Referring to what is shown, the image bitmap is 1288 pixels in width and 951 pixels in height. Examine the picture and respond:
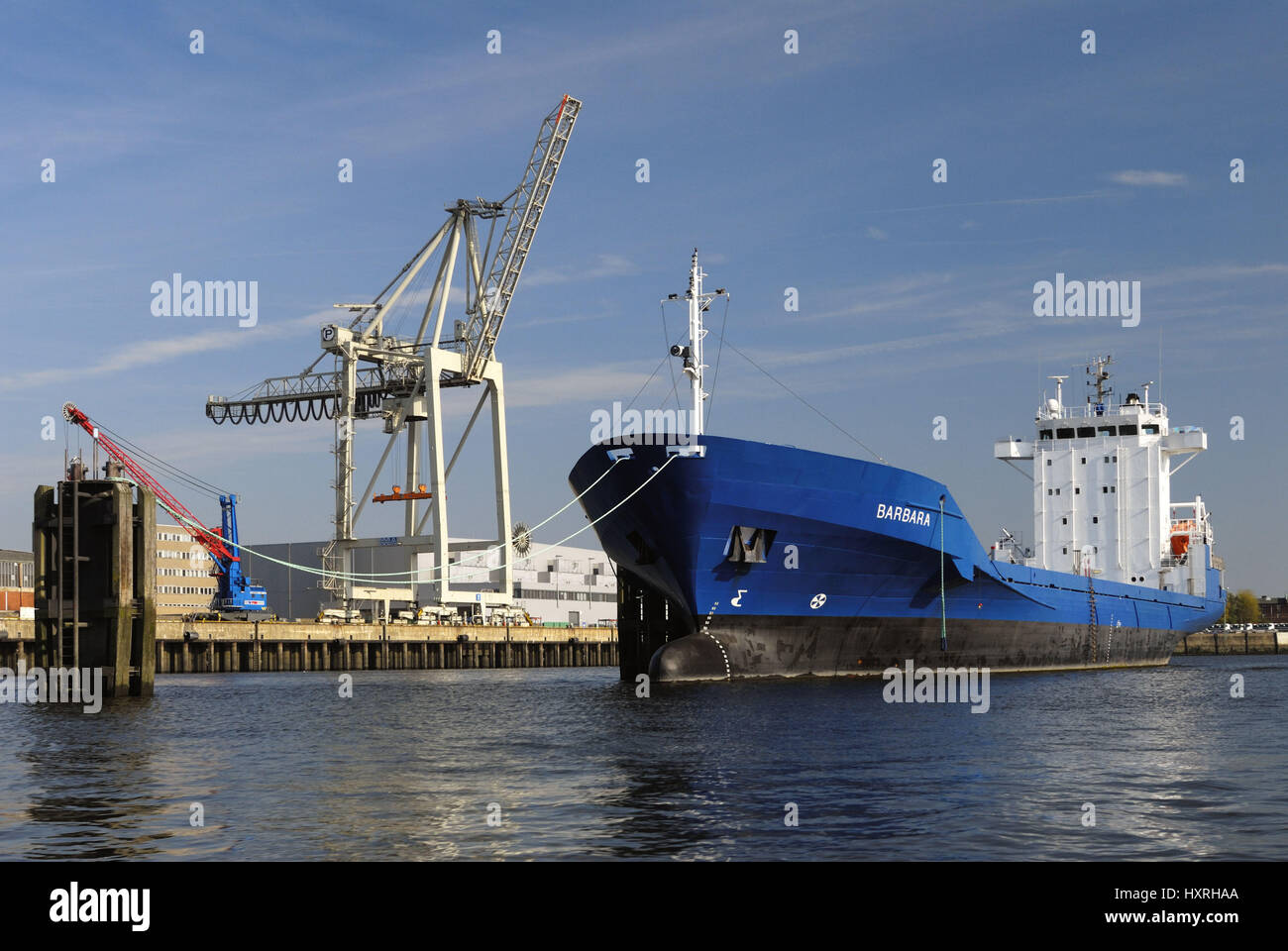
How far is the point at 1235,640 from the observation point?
355 ft

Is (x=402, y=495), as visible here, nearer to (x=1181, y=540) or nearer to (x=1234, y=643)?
(x=1181, y=540)

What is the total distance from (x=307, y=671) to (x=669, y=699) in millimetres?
40051

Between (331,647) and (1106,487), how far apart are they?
41337 millimetres

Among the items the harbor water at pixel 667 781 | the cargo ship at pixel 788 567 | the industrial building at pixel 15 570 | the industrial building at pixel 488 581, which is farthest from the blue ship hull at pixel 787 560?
the industrial building at pixel 15 570

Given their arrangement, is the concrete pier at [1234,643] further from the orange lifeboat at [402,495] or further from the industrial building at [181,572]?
the industrial building at [181,572]

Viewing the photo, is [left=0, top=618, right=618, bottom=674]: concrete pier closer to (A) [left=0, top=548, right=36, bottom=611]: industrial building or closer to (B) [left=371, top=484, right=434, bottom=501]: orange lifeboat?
(B) [left=371, top=484, right=434, bottom=501]: orange lifeboat

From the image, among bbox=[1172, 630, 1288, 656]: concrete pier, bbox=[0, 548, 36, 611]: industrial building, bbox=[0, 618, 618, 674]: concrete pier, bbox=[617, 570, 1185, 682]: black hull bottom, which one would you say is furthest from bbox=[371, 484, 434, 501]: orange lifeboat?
bbox=[1172, 630, 1288, 656]: concrete pier

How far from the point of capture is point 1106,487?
2007 inches

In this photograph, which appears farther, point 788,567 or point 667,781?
point 788,567

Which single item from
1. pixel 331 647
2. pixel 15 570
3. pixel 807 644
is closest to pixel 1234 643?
pixel 331 647

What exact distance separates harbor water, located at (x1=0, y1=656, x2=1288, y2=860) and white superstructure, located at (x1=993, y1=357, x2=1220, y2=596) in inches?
870
